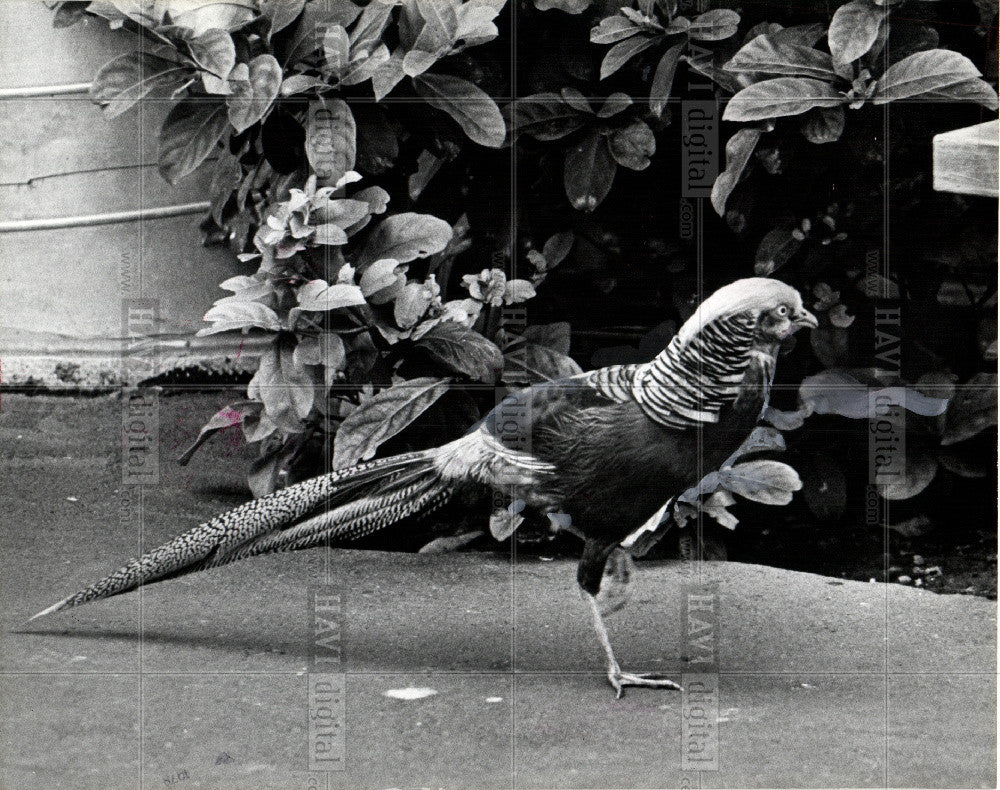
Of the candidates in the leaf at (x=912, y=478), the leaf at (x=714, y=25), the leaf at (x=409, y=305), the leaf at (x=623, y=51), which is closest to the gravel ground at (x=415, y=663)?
the leaf at (x=912, y=478)

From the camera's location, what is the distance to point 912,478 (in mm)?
3744

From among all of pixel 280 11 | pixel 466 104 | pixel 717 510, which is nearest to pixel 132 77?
pixel 280 11

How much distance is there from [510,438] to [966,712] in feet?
4.23

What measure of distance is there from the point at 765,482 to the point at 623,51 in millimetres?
1221

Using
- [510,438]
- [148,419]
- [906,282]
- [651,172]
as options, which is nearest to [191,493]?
[148,419]

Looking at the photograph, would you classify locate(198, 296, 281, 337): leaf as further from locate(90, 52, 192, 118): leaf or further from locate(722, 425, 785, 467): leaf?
locate(722, 425, 785, 467): leaf

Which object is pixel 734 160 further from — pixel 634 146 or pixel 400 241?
pixel 400 241

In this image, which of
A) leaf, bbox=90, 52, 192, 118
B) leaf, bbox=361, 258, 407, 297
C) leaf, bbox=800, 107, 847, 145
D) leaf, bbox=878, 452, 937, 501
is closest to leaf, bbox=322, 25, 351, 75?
leaf, bbox=90, 52, 192, 118

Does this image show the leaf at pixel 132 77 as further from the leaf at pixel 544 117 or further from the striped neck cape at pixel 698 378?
the striped neck cape at pixel 698 378

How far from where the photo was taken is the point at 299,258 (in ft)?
11.6

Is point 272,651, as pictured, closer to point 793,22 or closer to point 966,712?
point 966,712

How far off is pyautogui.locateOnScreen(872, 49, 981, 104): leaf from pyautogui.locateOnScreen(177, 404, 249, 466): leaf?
1876 millimetres

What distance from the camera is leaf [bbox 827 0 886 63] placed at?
351cm

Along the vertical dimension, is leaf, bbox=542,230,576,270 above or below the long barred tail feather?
above
